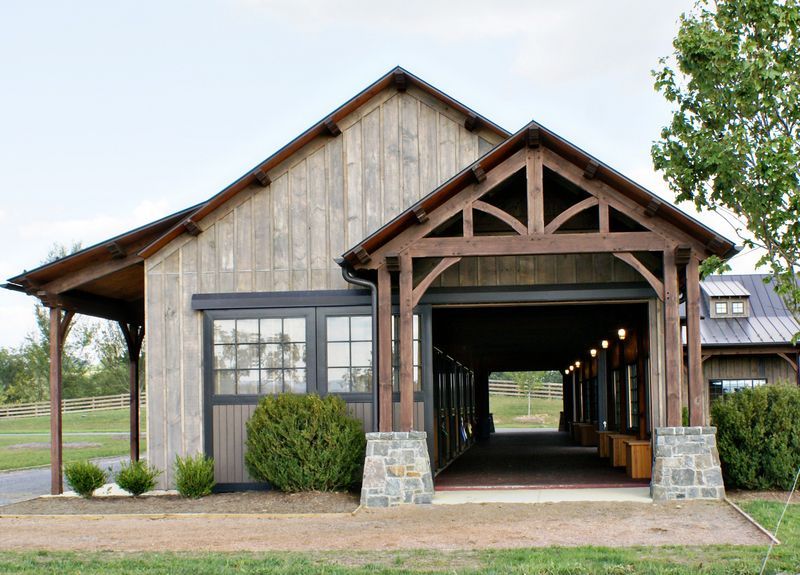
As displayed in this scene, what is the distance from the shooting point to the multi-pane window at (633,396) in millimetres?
18953

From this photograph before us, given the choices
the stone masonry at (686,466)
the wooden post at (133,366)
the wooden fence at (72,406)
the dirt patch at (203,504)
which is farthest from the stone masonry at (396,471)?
the wooden fence at (72,406)

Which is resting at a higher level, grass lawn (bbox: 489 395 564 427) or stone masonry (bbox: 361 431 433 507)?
stone masonry (bbox: 361 431 433 507)

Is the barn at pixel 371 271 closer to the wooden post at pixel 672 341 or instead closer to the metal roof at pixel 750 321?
the wooden post at pixel 672 341

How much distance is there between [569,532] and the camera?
36.6 ft

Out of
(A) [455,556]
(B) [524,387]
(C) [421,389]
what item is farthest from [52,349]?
(B) [524,387]

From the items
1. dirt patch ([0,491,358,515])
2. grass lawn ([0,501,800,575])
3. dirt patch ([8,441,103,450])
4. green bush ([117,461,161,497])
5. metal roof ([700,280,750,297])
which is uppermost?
metal roof ([700,280,750,297])

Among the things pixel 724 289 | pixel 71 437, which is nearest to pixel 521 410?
pixel 724 289

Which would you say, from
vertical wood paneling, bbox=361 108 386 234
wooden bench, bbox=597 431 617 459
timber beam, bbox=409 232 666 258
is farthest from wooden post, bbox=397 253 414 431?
wooden bench, bbox=597 431 617 459

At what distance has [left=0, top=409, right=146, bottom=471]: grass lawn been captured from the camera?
85.9 ft

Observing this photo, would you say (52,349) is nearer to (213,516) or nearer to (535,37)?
(213,516)

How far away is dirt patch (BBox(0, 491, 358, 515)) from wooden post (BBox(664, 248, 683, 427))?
4.31 meters

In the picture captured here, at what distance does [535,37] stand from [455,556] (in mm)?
11771

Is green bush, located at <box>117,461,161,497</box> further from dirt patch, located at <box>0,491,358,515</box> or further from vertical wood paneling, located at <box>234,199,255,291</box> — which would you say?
vertical wood paneling, located at <box>234,199,255,291</box>

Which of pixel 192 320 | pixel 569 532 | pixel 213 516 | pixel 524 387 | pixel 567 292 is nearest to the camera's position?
pixel 569 532
